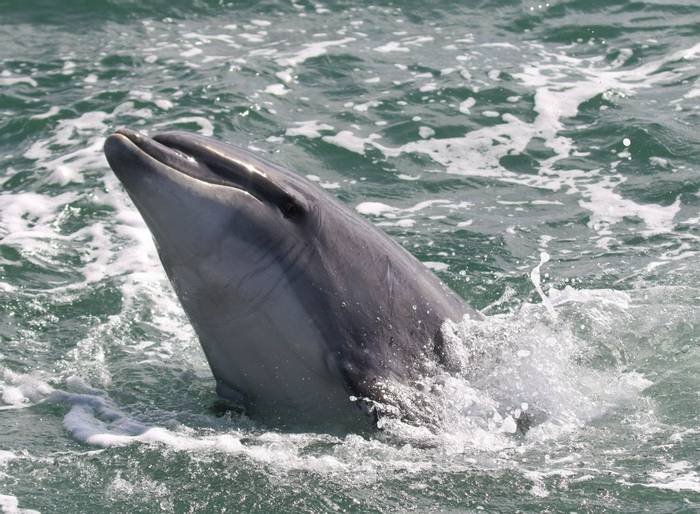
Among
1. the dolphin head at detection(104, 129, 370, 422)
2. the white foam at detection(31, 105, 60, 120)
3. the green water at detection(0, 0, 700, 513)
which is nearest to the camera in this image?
the green water at detection(0, 0, 700, 513)

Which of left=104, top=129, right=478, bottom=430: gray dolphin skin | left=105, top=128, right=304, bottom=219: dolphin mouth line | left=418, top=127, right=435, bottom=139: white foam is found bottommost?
left=418, top=127, right=435, bottom=139: white foam

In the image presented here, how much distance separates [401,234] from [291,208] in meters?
4.88

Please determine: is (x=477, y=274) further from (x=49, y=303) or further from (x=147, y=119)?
(x=147, y=119)

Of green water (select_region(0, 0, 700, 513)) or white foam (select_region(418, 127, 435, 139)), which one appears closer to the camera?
green water (select_region(0, 0, 700, 513))

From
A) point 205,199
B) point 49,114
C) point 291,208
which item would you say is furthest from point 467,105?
point 205,199

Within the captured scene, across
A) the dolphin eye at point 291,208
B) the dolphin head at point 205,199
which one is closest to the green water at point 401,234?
the dolphin head at point 205,199

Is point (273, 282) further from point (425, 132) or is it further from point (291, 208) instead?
point (425, 132)

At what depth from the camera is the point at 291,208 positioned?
7.60m

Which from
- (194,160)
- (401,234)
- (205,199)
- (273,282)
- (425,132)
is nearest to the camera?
(205,199)

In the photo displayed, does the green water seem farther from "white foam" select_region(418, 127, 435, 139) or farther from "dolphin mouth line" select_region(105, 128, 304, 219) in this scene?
"dolphin mouth line" select_region(105, 128, 304, 219)

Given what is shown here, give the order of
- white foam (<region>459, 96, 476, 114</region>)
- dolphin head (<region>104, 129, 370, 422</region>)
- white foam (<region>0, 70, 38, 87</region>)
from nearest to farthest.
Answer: dolphin head (<region>104, 129, 370, 422</region>) < white foam (<region>459, 96, 476, 114</region>) < white foam (<region>0, 70, 38, 87</region>)

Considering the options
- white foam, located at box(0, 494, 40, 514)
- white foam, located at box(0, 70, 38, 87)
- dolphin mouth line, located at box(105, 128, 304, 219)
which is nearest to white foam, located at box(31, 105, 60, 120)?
white foam, located at box(0, 70, 38, 87)

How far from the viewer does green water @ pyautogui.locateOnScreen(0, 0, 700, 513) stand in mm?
7125

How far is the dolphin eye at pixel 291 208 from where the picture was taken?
756cm
